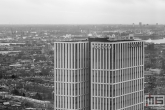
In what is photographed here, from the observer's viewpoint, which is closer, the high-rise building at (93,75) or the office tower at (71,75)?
the high-rise building at (93,75)

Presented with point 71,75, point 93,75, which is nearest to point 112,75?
point 93,75

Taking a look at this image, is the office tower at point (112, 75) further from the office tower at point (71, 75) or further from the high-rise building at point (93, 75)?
the office tower at point (71, 75)

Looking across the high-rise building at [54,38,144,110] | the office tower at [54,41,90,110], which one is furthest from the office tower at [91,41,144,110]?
the office tower at [54,41,90,110]

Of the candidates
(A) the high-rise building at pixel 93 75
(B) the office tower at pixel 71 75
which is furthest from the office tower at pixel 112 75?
(B) the office tower at pixel 71 75

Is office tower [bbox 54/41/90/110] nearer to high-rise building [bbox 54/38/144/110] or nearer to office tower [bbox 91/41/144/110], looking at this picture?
high-rise building [bbox 54/38/144/110]

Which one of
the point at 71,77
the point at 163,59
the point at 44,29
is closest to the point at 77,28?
the point at 44,29

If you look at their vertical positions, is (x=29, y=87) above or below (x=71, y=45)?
below

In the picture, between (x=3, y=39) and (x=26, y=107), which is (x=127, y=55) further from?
(x=3, y=39)
